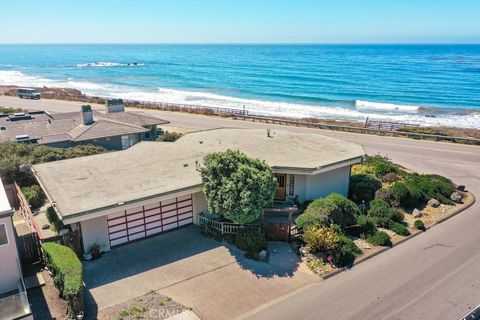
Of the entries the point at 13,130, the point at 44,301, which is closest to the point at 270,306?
the point at 44,301

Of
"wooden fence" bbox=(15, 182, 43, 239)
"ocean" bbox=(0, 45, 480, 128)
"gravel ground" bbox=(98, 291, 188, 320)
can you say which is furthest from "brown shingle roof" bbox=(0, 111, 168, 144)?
"ocean" bbox=(0, 45, 480, 128)

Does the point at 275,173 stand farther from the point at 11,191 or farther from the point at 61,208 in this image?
the point at 11,191

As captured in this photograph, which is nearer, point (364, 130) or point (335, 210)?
point (335, 210)

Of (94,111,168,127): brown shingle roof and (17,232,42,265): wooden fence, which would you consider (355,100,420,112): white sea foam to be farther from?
(17,232,42,265): wooden fence

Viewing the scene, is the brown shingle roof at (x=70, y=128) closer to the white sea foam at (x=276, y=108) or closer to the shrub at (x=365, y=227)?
the shrub at (x=365, y=227)

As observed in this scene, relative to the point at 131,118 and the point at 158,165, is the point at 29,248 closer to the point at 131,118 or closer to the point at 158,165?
the point at 158,165

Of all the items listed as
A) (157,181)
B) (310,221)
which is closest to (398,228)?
(310,221)
